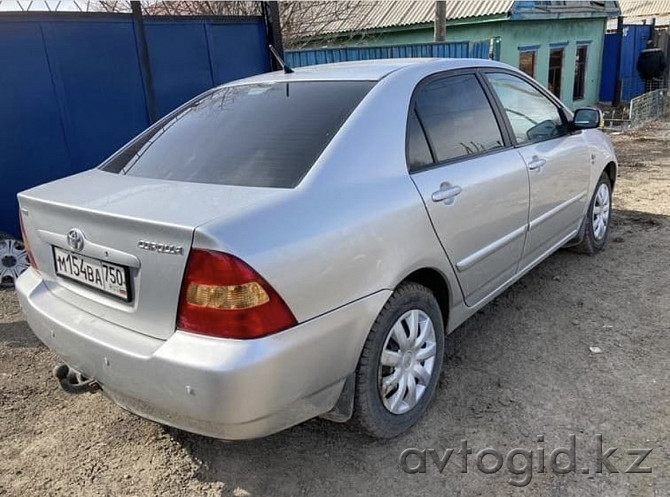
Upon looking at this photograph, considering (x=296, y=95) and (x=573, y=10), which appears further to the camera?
(x=573, y=10)

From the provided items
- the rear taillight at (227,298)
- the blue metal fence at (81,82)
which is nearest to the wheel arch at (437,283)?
the rear taillight at (227,298)

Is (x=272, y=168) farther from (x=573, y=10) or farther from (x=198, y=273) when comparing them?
(x=573, y=10)

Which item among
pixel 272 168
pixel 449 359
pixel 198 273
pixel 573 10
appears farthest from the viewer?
pixel 573 10

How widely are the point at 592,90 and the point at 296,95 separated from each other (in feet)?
53.4

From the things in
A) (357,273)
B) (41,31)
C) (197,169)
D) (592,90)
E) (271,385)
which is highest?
(41,31)

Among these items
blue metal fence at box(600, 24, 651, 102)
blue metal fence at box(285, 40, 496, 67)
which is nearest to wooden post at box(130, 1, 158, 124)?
blue metal fence at box(285, 40, 496, 67)

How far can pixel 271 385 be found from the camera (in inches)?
74.4

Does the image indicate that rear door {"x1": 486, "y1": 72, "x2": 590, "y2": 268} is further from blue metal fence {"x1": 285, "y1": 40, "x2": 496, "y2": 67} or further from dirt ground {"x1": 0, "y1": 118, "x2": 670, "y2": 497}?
blue metal fence {"x1": 285, "y1": 40, "x2": 496, "y2": 67}

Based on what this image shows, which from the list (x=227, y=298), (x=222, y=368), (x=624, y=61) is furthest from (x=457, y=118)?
(x=624, y=61)

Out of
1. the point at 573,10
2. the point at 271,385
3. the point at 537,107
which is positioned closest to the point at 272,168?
the point at 271,385

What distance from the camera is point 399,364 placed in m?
2.49

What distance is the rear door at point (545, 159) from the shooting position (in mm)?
3430

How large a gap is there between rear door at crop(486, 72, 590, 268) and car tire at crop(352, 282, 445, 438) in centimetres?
116

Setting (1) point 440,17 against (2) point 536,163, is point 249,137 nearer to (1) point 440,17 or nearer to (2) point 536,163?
(2) point 536,163
